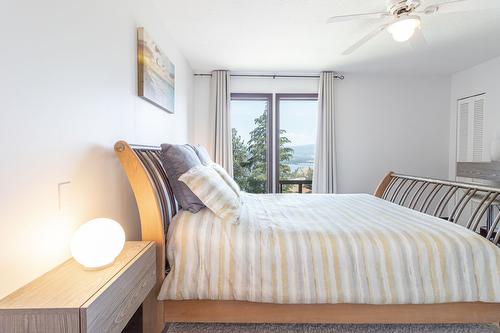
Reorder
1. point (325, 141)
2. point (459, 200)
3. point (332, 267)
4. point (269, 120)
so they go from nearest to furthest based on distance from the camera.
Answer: point (332, 267)
point (459, 200)
point (325, 141)
point (269, 120)

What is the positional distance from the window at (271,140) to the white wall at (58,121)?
7.78ft

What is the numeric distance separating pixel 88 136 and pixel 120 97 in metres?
0.44

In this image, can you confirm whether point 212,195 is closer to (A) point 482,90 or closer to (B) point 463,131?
(A) point 482,90

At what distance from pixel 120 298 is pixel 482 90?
471 centimetres

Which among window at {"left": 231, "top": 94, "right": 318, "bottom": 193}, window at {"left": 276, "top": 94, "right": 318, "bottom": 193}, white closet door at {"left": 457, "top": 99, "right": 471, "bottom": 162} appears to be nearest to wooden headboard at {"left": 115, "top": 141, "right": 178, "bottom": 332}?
window at {"left": 231, "top": 94, "right": 318, "bottom": 193}

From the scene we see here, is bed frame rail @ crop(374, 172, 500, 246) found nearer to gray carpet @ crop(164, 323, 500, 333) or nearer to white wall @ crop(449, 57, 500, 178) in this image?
gray carpet @ crop(164, 323, 500, 333)

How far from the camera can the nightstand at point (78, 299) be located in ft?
2.61

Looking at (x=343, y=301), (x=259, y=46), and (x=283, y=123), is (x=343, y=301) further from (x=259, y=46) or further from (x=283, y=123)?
(x=283, y=123)

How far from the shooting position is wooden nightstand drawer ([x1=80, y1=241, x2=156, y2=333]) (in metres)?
0.82

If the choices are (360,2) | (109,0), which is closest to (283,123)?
(360,2)

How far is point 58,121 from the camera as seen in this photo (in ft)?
3.74

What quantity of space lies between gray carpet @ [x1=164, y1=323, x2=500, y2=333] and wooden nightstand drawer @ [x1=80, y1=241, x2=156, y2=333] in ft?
1.64

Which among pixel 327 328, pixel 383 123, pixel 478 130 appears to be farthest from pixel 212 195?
pixel 478 130

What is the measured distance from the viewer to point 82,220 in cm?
132
